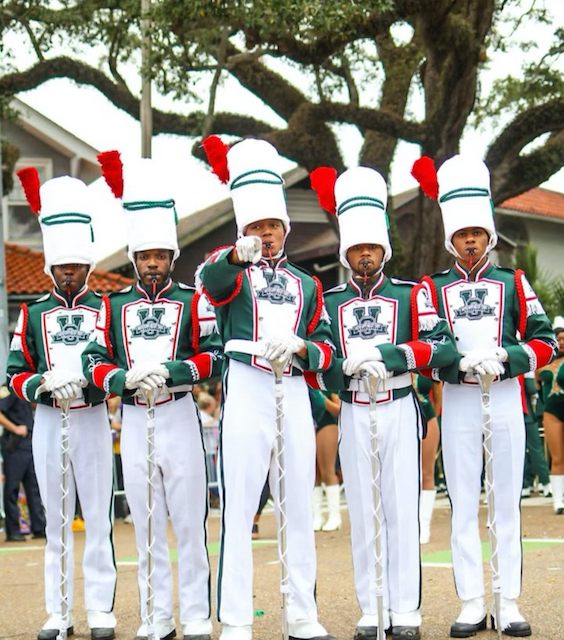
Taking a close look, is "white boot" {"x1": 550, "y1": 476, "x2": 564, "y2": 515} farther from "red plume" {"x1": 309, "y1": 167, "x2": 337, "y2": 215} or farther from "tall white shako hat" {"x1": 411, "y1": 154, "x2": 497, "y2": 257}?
"red plume" {"x1": 309, "y1": 167, "x2": 337, "y2": 215}

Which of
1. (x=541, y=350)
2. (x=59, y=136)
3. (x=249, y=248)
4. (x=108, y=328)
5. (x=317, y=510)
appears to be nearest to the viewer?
(x=249, y=248)

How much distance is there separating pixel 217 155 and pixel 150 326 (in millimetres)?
991

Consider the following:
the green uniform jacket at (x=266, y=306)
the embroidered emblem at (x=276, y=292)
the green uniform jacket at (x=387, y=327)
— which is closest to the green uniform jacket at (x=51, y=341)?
the green uniform jacket at (x=266, y=306)

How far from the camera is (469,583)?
279 inches

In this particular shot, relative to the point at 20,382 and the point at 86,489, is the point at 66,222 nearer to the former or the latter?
the point at 20,382

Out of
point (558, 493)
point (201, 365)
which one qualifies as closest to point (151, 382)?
point (201, 365)

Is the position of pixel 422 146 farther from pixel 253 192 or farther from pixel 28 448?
pixel 253 192

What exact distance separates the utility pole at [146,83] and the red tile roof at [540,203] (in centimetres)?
1817

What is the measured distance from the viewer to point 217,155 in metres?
6.98

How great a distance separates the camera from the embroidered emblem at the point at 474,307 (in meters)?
7.25

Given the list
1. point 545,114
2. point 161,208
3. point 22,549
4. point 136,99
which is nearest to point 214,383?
point 136,99

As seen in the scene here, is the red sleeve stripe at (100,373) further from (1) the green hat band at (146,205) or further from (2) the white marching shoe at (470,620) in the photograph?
(2) the white marching shoe at (470,620)

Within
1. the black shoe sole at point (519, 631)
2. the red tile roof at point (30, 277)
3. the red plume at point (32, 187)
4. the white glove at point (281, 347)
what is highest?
the red tile roof at point (30, 277)

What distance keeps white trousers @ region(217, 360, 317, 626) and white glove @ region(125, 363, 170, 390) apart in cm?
34
